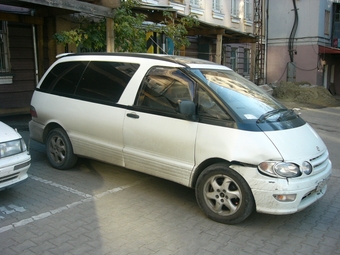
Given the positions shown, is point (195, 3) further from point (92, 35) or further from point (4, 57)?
point (4, 57)

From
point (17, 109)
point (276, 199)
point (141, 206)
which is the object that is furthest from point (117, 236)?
point (17, 109)

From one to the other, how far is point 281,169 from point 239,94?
1.20 metres

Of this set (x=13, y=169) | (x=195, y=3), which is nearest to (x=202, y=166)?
(x=13, y=169)

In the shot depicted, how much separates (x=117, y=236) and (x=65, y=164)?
2.32 metres

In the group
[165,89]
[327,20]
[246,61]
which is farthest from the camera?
[327,20]

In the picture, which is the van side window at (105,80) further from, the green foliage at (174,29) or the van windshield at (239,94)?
the green foliage at (174,29)

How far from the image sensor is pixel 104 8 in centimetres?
835

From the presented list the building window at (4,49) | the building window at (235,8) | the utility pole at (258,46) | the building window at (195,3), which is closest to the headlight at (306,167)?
the building window at (4,49)

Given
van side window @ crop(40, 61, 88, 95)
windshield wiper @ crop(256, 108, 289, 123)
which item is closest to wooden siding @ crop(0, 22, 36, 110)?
van side window @ crop(40, 61, 88, 95)

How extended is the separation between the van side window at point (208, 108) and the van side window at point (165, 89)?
0.44 feet

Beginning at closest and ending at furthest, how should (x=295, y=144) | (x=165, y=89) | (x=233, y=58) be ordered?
(x=295, y=144)
(x=165, y=89)
(x=233, y=58)

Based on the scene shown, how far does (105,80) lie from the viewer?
17.7 ft

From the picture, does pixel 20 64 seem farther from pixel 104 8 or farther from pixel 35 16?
pixel 104 8

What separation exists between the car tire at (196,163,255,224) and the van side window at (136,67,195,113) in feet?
3.04
